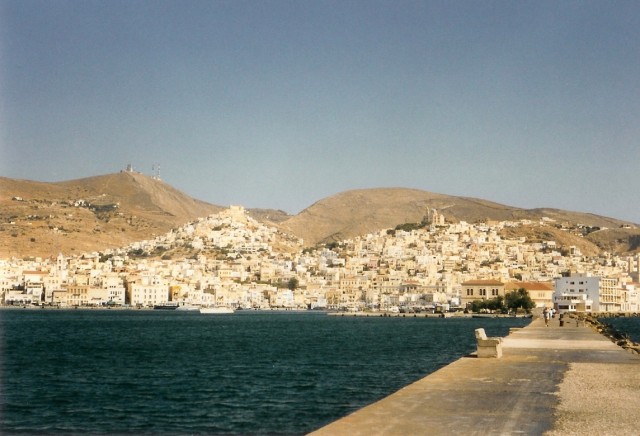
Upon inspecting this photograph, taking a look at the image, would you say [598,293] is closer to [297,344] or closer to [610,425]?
[297,344]

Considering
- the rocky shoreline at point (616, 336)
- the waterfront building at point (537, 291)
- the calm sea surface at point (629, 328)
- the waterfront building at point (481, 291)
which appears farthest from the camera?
the waterfront building at point (481, 291)

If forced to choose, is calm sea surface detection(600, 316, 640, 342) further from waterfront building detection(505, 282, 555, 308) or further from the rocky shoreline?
waterfront building detection(505, 282, 555, 308)

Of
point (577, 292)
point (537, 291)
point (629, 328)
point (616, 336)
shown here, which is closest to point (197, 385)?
point (616, 336)

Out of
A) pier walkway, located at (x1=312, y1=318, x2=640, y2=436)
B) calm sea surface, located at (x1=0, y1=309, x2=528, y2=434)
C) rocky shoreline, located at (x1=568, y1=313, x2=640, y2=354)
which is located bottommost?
calm sea surface, located at (x1=0, y1=309, x2=528, y2=434)

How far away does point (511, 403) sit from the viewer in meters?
16.1

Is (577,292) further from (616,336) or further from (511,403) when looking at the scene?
(511,403)

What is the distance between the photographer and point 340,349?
5184cm

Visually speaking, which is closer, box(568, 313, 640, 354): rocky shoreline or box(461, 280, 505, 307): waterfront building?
box(568, 313, 640, 354): rocky shoreline

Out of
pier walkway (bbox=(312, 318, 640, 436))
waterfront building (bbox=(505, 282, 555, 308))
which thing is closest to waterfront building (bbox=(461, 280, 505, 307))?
waterfront building (bbox=(505, 282, 555, 308))

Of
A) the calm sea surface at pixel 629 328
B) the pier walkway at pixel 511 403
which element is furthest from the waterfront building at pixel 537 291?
the pier walkway at pixel 511 403

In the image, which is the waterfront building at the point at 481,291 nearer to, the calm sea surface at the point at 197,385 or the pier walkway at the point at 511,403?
the calm sea surface at the point at 197,385

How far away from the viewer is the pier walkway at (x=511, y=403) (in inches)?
530

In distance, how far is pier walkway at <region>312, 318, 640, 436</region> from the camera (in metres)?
13.5

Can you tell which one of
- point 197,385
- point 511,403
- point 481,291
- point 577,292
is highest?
point 481,291
